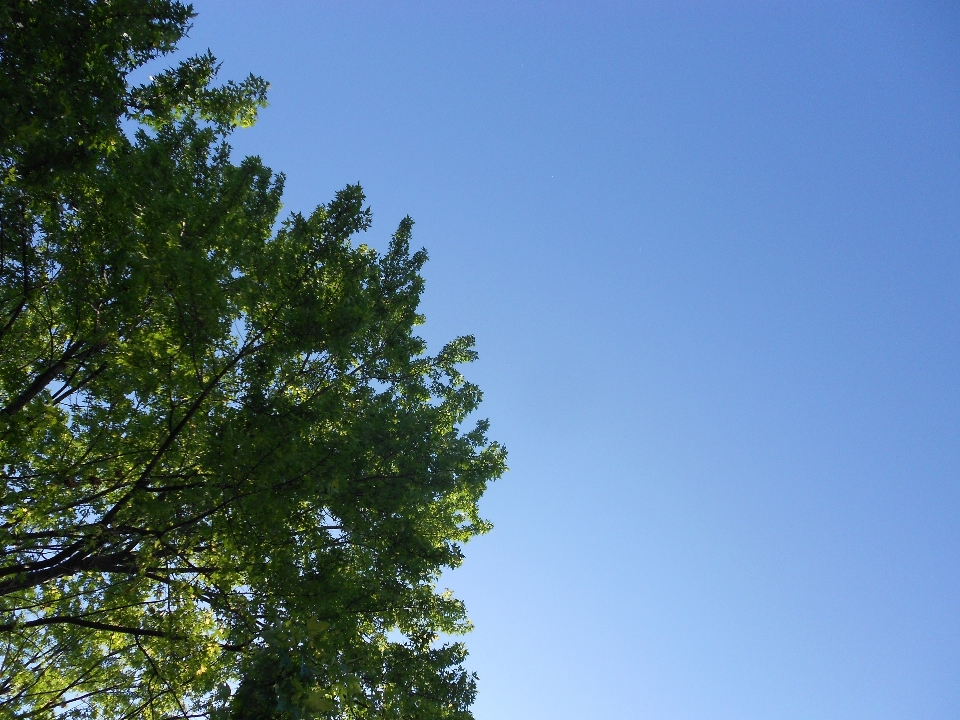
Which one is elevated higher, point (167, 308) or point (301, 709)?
point (167, 308)

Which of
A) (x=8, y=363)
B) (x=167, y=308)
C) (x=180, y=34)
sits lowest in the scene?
(x=8, y=363)

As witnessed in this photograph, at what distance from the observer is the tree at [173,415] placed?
6.13 m

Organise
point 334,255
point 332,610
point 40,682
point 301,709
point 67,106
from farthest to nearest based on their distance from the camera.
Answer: point 40,682
point 334,255
point 332,610
point 67,106
point 301,709

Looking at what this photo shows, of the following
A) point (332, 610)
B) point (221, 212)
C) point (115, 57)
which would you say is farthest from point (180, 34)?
point (332, 610)

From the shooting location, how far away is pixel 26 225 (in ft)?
22.0

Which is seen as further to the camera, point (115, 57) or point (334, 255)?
point (334, 255)

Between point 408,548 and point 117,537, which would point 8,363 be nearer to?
point 117,537

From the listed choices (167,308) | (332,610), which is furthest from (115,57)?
(332,610)

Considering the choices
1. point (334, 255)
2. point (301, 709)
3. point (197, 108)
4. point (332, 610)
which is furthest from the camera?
point (197, 108)

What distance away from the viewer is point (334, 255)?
7.68m

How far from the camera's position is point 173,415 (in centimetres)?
658

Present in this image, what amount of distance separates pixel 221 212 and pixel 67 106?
5.92 ft

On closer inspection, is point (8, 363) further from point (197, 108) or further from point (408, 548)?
point (408, 548)

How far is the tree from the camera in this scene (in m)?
6.13
